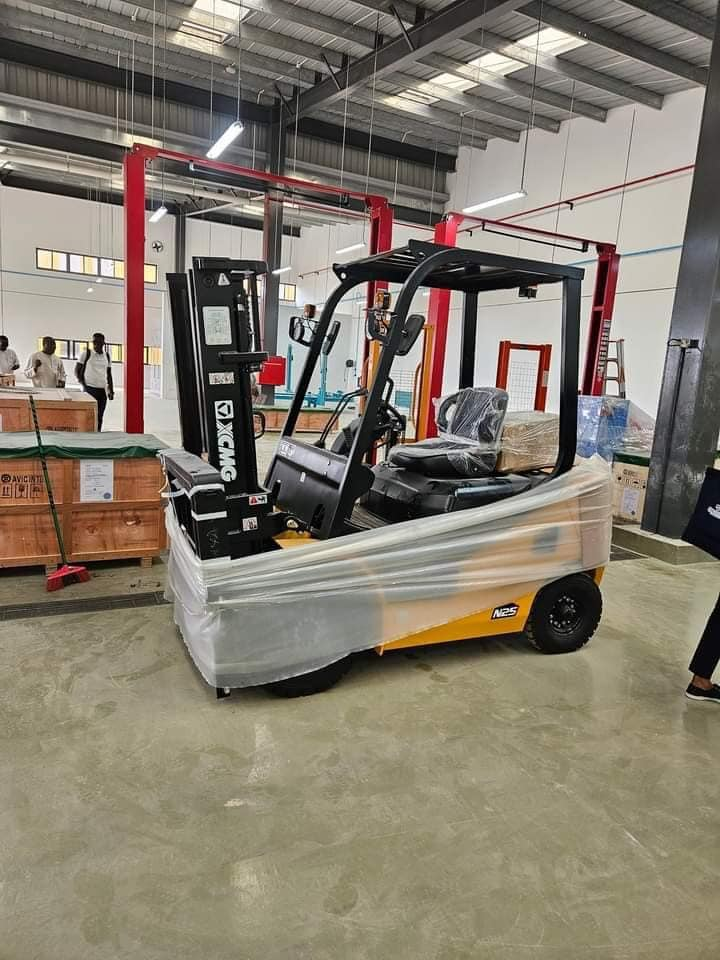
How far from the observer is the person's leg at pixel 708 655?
349 centimetres

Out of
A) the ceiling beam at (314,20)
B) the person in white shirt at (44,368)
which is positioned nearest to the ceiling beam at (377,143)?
the ceiling beam at (314,20)

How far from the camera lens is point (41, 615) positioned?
406 cm

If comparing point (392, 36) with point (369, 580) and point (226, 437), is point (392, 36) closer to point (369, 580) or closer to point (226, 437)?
point (226, 437)

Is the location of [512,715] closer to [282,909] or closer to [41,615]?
[282,909]

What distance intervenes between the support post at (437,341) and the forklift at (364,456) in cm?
353

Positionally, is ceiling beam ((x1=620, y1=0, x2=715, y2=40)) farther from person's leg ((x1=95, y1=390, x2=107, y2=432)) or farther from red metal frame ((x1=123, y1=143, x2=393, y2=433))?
person's leg ((x1=95, y1=390, x2=107, y2=432))

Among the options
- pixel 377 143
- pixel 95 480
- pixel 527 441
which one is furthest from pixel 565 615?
pixel 377 143

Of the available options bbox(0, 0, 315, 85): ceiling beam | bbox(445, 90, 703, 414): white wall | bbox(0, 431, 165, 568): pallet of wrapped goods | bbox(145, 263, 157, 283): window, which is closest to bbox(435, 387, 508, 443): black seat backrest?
bbox(0, 431, 165, 568): pallet of wrapped goods

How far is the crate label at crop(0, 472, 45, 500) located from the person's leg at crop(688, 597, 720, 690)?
4.41 metres

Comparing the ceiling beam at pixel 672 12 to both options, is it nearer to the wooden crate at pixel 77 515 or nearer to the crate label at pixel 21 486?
the wooden crate at pixel 77 515

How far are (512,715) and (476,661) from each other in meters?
0.61

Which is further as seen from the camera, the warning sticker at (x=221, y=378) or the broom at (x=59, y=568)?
the broom at (x=59, y=568)

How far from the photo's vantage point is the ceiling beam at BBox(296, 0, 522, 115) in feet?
28.8

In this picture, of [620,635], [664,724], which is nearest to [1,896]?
[664,724]
